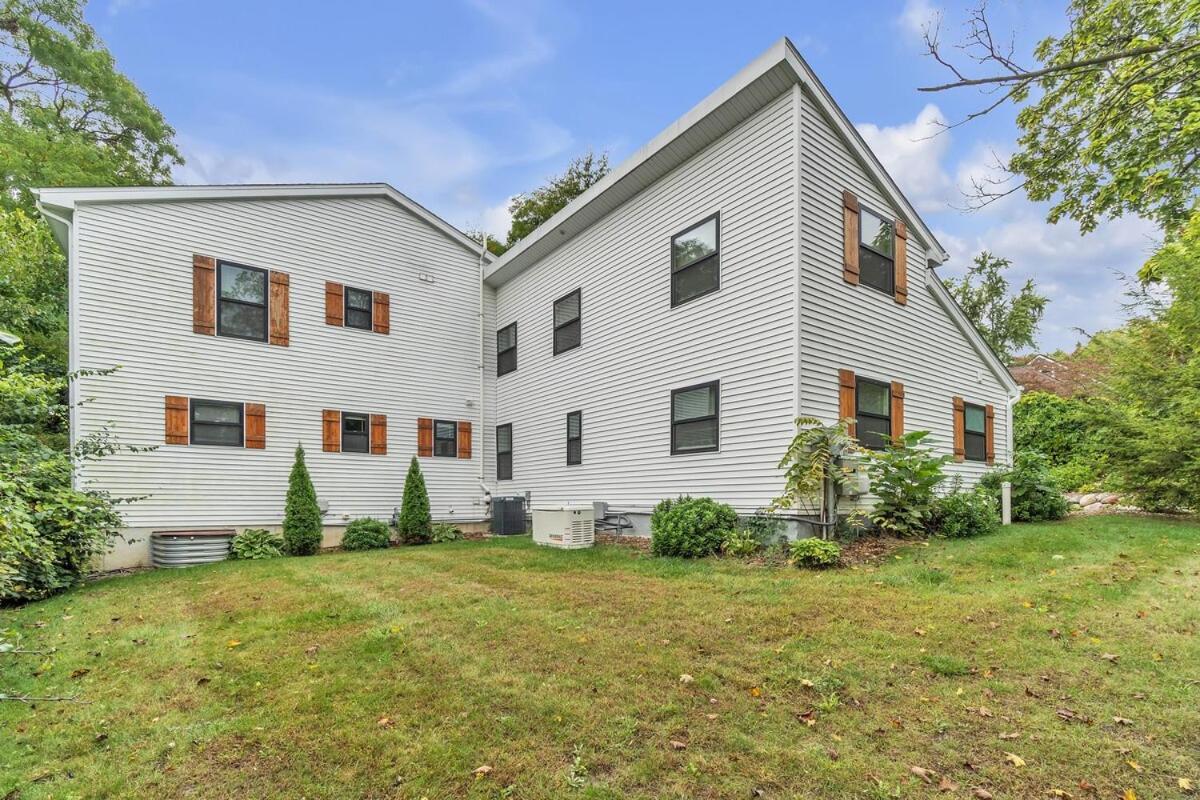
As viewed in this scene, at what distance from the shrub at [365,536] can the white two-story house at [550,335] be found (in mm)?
696

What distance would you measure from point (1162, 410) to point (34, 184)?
26.1 meters

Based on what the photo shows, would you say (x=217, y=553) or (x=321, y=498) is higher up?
(x=321, y=498)

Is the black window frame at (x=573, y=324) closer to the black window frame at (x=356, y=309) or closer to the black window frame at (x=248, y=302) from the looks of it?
the black window frame at (x=356, y=309)

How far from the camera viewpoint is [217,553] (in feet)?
33.4

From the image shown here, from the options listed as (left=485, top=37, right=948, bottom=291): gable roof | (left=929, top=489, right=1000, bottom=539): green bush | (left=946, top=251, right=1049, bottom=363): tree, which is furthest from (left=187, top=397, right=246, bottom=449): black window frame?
(left=946, top=251, right=1049, bottom=363): tree

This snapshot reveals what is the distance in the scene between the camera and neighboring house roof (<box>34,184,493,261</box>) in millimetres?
9742

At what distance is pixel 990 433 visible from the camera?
1164 cm

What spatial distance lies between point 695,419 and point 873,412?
287 centimetres

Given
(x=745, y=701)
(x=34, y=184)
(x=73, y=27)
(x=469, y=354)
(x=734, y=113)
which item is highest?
(x=73, y=27)

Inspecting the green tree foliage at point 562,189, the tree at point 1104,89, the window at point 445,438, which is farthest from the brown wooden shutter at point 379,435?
the tree at point 1104,89

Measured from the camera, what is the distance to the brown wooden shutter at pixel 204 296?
10852 millimetres

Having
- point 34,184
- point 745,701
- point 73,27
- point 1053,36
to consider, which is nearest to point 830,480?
point 745,701

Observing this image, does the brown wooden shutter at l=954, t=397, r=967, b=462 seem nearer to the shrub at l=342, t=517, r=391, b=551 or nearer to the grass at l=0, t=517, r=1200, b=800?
the grass at l=0, t=517, r=1200, b=800

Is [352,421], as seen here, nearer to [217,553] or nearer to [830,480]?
[217,553]
